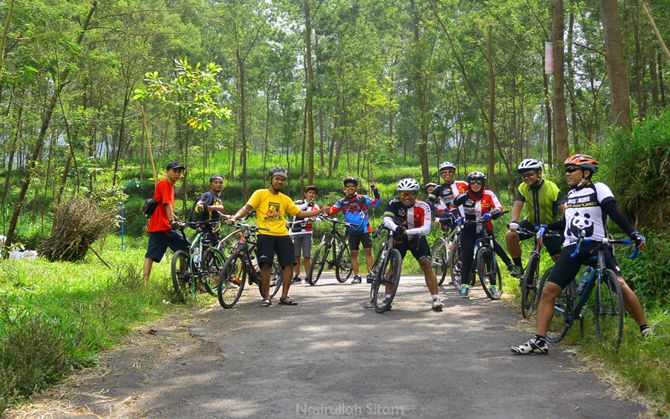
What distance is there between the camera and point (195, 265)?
10391 mm

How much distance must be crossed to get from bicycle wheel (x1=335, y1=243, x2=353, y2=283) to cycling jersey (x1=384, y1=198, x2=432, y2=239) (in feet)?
14.7

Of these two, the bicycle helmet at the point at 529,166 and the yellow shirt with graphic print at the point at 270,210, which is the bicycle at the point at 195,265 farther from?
the bicycle helmet at the point at 529,166

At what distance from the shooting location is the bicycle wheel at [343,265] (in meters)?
13.9

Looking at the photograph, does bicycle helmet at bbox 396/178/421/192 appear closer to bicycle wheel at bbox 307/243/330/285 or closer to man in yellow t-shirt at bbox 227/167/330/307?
man in yellow t-shirt at bbox 227/167/330/307

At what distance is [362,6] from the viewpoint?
37594 millimetres

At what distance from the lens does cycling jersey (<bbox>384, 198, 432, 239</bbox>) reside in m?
9.38

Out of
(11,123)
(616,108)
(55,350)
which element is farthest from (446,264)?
(11,123)

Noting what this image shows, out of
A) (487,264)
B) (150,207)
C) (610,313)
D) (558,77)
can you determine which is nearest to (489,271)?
(487,264)

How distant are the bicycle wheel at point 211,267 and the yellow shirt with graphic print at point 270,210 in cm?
113

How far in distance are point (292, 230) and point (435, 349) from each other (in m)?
7.60

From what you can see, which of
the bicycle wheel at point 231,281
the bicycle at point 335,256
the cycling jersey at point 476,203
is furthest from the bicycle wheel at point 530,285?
the bicycle at point 335,256

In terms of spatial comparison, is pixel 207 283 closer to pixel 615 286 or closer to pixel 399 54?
pixel 615 286

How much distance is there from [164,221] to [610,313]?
653 cm

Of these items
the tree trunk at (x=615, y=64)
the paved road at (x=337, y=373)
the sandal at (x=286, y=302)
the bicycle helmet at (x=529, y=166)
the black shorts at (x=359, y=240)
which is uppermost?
the tree trunk at (x=615, y=64)
